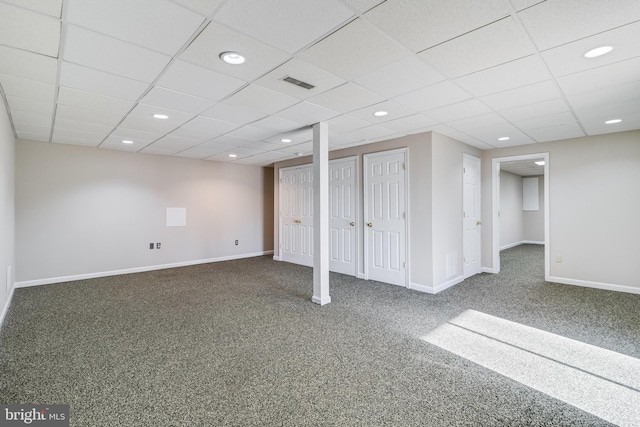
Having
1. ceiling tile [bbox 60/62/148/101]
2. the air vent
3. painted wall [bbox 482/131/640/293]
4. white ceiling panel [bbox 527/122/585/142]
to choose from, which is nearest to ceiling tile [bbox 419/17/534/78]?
the air vent

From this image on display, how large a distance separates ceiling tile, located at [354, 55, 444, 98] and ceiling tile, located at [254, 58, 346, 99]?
0.27 meters

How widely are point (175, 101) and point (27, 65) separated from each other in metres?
1.12

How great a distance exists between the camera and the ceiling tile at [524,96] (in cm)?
281

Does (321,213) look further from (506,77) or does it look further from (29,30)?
(29,30)

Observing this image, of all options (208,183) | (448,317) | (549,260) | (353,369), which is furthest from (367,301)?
(208,183)

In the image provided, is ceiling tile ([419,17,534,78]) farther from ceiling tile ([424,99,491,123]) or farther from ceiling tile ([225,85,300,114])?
ceiling tile ([225,85,300,114])

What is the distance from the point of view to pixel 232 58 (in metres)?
2.26

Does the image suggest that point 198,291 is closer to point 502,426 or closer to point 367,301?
point 367,301

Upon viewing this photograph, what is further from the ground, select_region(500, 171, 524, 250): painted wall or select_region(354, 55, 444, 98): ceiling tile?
select_region(354, 55, 444, 98): ceiling tile

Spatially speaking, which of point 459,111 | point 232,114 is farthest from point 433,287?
point 232,114

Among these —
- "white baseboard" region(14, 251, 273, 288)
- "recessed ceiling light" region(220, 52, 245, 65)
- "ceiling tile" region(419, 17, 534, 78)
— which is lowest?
"white baseboard" region(14, 251, 273, 288)

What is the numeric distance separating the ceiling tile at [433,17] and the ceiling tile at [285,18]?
0.24m

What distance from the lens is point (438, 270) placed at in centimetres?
462

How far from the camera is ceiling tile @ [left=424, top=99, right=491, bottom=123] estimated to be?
3.28m
